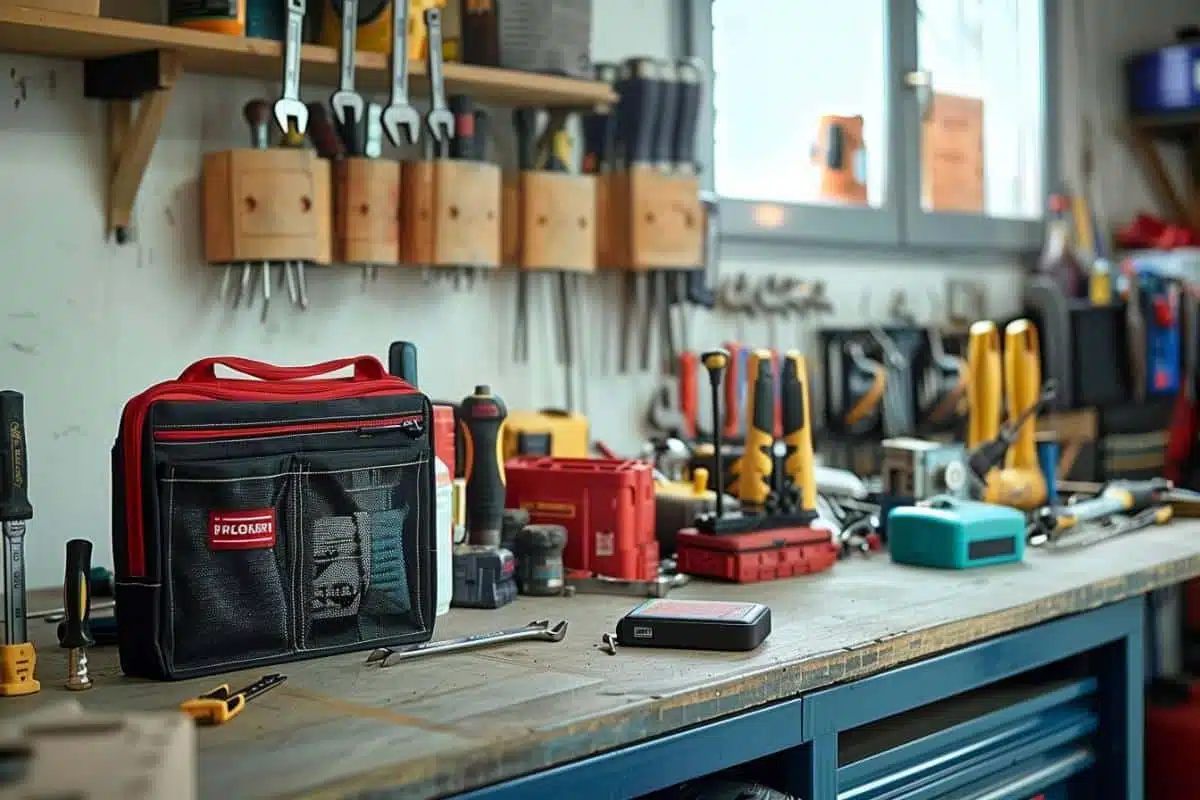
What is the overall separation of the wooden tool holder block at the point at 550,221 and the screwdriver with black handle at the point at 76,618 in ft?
3.46

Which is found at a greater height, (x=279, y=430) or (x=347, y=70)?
(x=347, y=70)

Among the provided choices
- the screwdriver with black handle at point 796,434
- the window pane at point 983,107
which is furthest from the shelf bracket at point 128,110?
the window pane at point 983,107

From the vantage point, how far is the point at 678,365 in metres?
2.77

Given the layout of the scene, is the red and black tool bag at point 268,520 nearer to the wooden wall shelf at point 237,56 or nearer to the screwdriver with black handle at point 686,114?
the wooden wall shelf at point 237,56

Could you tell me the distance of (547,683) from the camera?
149 centimetres

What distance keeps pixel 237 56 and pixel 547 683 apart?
0.98 m

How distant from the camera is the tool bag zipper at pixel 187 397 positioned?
1500 mm

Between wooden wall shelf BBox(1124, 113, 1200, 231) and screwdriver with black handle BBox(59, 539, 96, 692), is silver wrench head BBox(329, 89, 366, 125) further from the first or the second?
wooden wall shelf BBox(1124, 113, 1200, 231)

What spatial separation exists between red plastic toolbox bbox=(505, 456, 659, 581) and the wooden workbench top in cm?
9

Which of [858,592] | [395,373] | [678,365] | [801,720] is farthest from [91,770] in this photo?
[678,365]

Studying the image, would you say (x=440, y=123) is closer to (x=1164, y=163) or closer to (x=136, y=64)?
(x=136, y=64)

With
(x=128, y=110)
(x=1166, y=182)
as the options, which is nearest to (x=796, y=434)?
(x=128, y=110)

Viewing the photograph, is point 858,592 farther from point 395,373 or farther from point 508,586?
point 395,373

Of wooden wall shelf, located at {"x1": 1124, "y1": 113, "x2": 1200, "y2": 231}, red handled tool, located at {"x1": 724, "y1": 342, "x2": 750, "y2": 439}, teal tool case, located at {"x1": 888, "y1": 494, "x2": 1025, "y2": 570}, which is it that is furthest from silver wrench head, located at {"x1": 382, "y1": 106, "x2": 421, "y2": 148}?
wooden wall shelf, located at {"x1": 1124, "y1": 113, "x2": 1200, "y2": 231}
